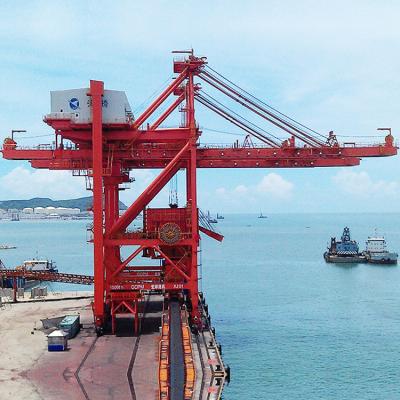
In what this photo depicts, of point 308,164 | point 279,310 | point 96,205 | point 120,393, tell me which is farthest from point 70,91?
point 279,310

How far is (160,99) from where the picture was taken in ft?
138

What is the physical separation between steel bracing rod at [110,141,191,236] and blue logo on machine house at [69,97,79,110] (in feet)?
23.2

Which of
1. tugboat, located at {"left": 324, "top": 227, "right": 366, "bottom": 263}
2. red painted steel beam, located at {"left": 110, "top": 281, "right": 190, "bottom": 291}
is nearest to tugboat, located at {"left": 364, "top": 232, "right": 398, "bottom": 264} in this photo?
tugboat, located at {"left": 324, "top": 227, "right": 366, "bottom": 263}

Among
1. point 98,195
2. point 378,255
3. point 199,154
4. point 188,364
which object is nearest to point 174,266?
point 98,195

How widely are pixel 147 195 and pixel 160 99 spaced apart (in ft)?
22.4

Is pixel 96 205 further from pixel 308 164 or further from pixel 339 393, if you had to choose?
pixel 339 393

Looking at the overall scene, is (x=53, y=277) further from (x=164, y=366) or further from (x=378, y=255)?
(x=378, y=255)

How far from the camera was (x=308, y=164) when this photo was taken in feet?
145

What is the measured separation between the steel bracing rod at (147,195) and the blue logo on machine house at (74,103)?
23.2 ft

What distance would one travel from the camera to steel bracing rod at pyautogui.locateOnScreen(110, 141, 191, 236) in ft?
133

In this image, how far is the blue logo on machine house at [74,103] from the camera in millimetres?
39531

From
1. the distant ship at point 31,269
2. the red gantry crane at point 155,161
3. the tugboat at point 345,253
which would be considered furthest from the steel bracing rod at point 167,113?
the tugboat at point 345,253

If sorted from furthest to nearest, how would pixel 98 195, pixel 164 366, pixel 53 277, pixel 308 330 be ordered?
pixel 53 277, pixel 308 330, pixel 98 195, pixel 164 366

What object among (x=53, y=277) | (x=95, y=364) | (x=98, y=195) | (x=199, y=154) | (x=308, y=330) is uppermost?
(x=199, y=154)
